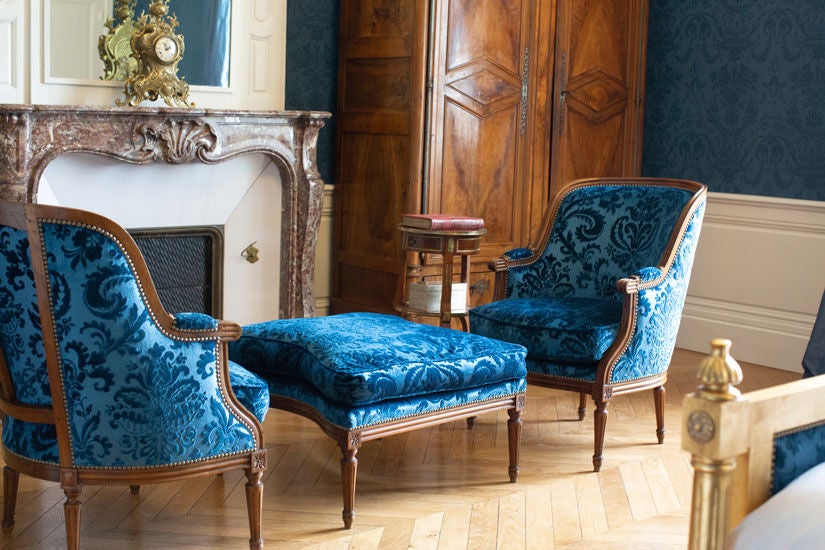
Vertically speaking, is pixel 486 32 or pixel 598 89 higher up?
pixel 486 32

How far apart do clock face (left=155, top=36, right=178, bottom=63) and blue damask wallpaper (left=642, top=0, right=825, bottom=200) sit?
2627 mm

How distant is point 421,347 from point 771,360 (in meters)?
2.77

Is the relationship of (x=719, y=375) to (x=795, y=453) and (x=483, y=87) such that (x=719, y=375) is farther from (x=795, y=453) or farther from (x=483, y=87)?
(x=483, y=87)

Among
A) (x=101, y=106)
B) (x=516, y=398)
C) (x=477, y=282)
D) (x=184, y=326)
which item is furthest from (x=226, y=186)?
(x=184, y=326)

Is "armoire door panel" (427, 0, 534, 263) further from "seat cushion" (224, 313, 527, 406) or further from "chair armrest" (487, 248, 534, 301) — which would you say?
"seat cushion" (224, 313, 527, 406)

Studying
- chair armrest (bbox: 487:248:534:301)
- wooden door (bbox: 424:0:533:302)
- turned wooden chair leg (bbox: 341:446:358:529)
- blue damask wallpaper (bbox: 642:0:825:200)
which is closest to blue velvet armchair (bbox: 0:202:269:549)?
turned wooden chair leg (bbox: 341:446:358:529)

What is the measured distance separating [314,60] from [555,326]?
2218mm

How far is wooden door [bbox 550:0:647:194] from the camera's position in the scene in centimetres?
539

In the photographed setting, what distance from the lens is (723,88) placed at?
550 centimetres

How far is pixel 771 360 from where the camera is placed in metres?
5.34

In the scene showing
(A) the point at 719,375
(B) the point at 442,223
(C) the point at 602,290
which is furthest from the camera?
(B) the point at 442,223

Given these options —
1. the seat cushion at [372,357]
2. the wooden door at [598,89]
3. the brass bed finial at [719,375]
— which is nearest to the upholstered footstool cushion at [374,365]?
the seat cushion at [372,357]

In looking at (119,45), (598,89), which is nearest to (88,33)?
(119,45)

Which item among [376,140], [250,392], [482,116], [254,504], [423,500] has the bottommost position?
[423,500]
